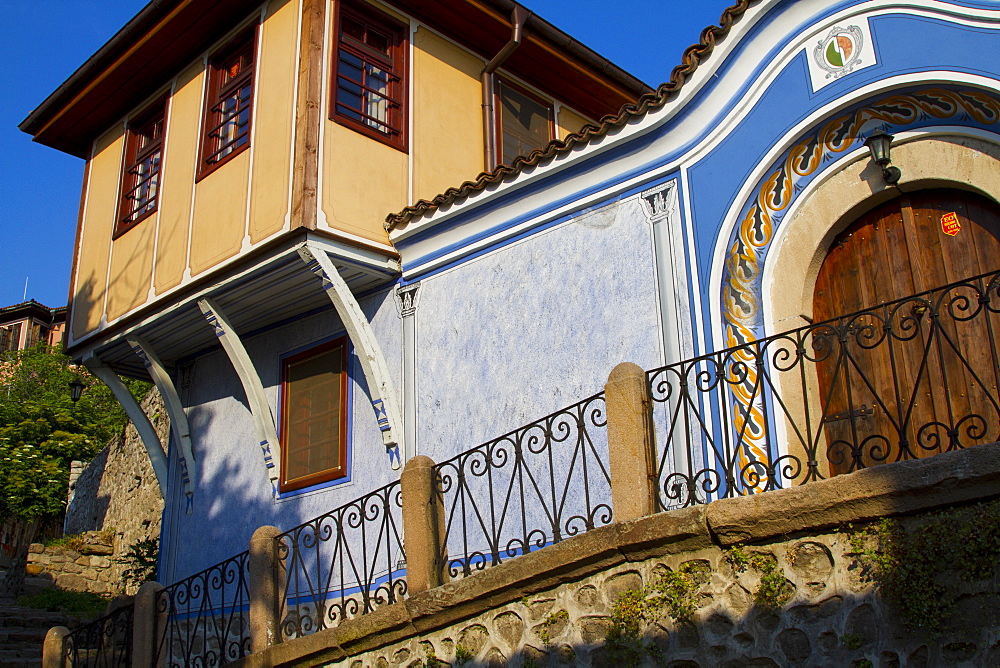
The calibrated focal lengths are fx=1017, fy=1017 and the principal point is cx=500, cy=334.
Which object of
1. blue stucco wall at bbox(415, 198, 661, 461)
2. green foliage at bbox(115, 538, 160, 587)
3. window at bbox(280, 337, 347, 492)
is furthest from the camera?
green foliage at bbox(115, 538, 160, 587)

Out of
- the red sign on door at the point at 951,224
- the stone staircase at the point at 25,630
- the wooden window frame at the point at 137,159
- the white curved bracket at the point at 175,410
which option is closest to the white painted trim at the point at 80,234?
the wooden window frame at the point at 137,159

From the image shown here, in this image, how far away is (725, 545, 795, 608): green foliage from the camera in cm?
511

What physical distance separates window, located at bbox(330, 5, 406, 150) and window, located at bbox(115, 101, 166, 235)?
3.03m

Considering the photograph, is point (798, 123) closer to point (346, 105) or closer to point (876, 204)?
point (876, 204)

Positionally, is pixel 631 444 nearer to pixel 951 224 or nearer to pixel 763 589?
pixel 763 589

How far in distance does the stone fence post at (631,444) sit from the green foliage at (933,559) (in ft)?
4.36

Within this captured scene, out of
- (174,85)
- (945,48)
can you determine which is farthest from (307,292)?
(945,48)

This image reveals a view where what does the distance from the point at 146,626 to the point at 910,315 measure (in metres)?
6.86

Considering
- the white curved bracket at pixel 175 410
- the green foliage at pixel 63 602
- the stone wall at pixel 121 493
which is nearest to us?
the white curved bracket at pixel 175 410

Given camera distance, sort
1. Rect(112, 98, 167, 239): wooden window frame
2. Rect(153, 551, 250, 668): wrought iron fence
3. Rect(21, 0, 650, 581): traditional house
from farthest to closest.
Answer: Rect(112, 98, 167, 239): wooden window frame, Rect(21, 0, 650, 581): traditional house, Rect(153, 551, 250, 668): wrought iron fence

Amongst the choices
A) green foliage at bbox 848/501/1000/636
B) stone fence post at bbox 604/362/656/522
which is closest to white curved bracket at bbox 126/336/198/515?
stone fence post at bbox 604/362/656/522

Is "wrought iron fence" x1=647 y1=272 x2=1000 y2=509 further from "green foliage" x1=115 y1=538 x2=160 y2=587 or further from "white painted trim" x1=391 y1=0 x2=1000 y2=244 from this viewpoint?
"green foliage" x1=115 y1=538 x2=160 y2=587

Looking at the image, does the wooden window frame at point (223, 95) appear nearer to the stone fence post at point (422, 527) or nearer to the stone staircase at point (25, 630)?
the stone fence post at point (422, 527)

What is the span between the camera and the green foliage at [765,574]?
5.11 meters
